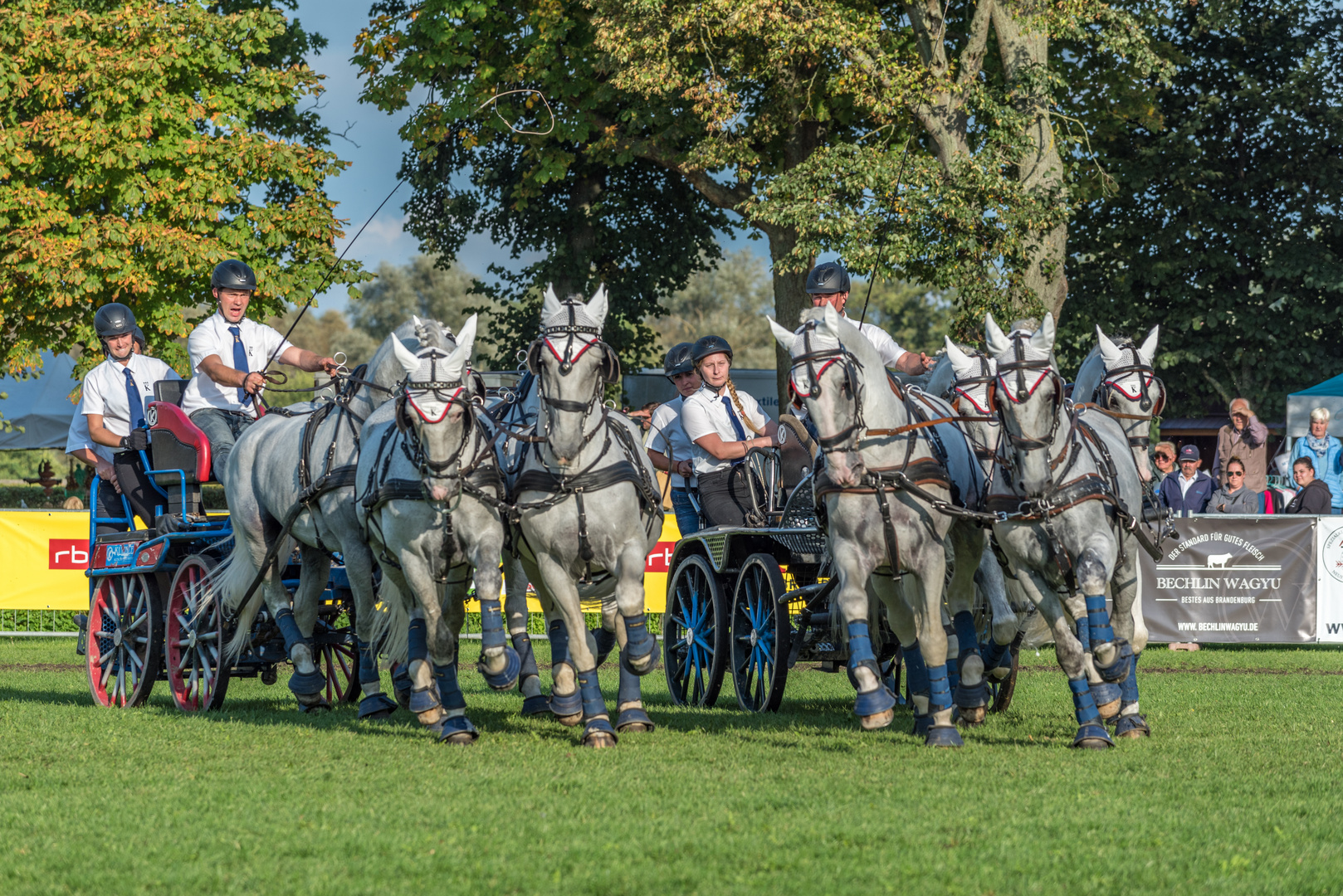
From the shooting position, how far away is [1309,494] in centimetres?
1539

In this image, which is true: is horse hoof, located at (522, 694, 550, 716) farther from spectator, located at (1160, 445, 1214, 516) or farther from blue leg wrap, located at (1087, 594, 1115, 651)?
spectator, located at (1160, 445, 1214, 516)

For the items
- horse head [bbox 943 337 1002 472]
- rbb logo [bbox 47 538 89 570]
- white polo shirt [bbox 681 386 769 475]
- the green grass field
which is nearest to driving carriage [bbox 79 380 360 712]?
the green grass field

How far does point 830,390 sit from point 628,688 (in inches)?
79.4

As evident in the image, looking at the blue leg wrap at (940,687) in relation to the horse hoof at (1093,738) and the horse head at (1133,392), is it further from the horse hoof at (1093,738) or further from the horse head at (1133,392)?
the horse head at (1133,392)

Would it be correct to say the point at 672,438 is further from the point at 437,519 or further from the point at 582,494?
the point at 437,519

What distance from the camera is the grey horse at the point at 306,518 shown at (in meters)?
8.61

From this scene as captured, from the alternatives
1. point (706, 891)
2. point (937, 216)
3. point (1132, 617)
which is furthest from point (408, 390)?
point (937, 216)

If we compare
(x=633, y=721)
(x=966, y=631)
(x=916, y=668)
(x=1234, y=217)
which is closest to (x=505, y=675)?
(x=633, y=721)

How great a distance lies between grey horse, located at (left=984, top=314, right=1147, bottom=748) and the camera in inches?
276

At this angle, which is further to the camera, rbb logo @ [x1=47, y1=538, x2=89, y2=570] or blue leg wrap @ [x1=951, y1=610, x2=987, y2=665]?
rbb logo @ [x1=47, y1=538, x2=89, y2=570]

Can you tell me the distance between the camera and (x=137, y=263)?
20.8 m

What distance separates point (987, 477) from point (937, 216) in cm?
1302

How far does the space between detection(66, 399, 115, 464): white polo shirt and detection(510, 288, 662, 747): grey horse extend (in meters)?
4.29

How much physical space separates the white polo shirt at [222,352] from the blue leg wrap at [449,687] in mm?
3030
